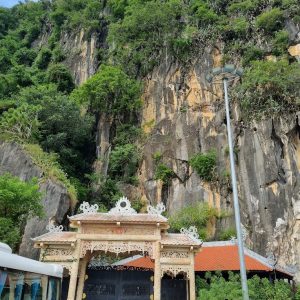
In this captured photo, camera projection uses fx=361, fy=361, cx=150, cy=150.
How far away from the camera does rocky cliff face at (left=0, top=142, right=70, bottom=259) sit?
17.1m

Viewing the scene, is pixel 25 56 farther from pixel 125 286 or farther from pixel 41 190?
pixel 125 286

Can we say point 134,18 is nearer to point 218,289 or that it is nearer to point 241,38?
point 241,38

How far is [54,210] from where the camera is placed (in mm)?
18281

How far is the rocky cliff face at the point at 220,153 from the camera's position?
66.7 feet

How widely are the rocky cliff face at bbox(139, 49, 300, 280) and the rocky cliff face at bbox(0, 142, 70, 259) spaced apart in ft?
27.6

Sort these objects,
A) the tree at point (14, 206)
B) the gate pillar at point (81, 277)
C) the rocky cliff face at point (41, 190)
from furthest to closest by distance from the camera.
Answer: the rocky cliff face at point (41, 190) < the tree at point (14, 206) < the gate pillar at point (81, 277)

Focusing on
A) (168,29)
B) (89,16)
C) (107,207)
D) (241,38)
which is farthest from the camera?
(89,16)

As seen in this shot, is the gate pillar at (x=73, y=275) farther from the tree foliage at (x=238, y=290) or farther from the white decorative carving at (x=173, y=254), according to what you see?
the tree foliage at (x=238, y=290)

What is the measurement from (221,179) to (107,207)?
8387 mm

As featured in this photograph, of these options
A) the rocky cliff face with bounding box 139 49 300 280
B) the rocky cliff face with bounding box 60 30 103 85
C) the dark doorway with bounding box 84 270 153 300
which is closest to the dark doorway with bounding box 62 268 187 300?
the dark doorway with bounding box 84 270 153 300

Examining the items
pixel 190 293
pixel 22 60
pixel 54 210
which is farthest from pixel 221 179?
pixel 22 60

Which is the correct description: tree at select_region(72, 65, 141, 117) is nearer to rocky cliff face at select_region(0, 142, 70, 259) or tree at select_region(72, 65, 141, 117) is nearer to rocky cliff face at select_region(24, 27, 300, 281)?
Answer: rocky cliff face at select_region(24, 27, 300, 281)

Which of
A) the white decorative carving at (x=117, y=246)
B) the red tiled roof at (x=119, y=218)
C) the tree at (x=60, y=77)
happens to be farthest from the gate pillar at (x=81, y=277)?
the tree at (x=60, y=77)

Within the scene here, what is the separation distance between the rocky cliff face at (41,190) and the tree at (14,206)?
335 centimetres
